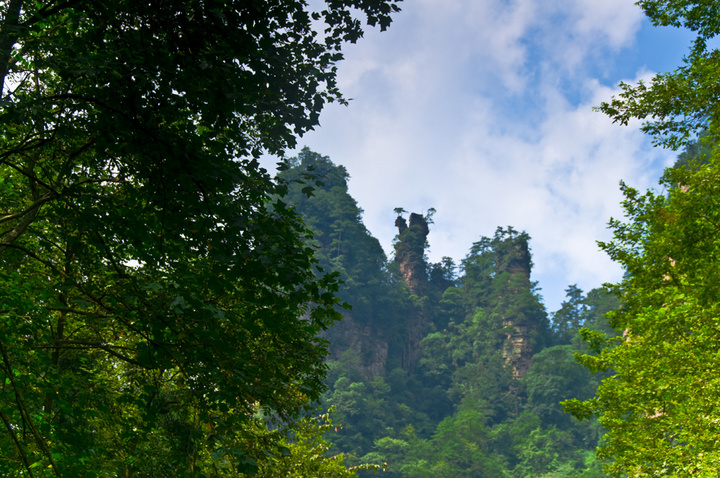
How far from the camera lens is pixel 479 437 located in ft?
200

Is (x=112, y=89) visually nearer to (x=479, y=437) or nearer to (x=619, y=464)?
(x=619, y=464)

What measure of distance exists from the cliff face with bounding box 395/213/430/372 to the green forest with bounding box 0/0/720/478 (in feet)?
252

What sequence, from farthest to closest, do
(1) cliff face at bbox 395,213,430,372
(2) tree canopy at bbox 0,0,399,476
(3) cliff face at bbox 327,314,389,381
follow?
(1) cliff face at bbox 395,213,430,372
(3) cliff face at bbox 327,314,389,381
(2) tree canopy at bbox 0,0,399,476

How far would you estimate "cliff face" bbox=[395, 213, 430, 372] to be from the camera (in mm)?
88312

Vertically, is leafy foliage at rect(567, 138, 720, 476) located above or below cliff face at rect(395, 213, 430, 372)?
below

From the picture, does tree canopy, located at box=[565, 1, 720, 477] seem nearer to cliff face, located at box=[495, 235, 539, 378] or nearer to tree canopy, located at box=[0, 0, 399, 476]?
tree canopy, located at box=[0, 0, 399, 476]

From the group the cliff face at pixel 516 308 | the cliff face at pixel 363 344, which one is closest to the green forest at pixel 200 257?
the cliff face at pixel 363 344

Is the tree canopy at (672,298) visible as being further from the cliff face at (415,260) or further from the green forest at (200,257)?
the cliff face at (415,260)

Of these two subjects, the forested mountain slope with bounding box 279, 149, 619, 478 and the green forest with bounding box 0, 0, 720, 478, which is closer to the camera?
the green forest with bounding box 0, 0, 720, 478

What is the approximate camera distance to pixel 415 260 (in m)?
91.8

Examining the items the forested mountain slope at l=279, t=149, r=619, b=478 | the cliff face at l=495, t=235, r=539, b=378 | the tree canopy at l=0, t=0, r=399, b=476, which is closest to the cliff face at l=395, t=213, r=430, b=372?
the forested mountain slope at l=279, t=149, r=619, b=478

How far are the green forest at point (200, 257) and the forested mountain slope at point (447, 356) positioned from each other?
46176mm

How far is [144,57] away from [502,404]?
76.1 metres

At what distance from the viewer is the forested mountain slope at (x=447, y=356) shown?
6025 cm
